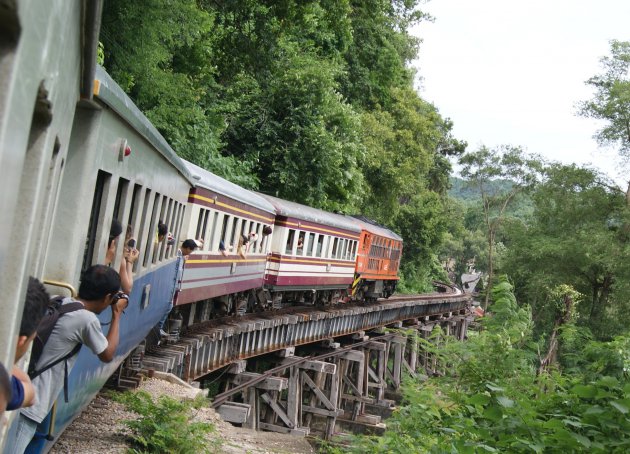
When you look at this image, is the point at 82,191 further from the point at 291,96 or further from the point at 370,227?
the point at 291,96

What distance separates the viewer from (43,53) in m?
2.01

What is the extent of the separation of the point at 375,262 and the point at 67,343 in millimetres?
28629

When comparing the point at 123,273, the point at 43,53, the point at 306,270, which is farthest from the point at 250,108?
the point at 43,53

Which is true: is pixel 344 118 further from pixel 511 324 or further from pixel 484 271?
pixel 484 271

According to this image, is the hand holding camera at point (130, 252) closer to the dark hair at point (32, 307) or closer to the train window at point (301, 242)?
the dark hair at point (32, 307)

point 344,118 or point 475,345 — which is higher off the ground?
point 344,118

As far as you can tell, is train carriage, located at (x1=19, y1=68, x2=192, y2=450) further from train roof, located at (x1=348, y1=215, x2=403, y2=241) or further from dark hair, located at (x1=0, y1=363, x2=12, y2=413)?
train roof, located at (x1=348, y1=215, x2=403, y2=241)

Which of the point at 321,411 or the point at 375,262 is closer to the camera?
the point at 321,411

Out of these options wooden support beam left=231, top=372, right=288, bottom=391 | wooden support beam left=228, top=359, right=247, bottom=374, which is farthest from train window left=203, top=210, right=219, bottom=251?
wooden support beam left=231, top=372, right=288, bottom=391

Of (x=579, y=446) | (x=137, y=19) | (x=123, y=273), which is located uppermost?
(x=137, y=19)

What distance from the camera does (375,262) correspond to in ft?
106

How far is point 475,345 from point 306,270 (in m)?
12.1

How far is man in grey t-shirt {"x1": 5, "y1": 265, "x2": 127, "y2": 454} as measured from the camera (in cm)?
381

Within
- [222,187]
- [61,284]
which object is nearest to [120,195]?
[61,284]
